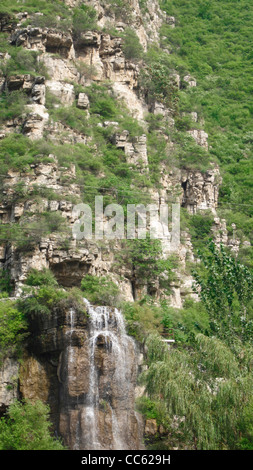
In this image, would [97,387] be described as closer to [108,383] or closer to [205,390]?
[108,383]

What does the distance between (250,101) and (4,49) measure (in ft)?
99.1

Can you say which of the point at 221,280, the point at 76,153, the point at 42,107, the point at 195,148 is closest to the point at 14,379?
the point at 221,280

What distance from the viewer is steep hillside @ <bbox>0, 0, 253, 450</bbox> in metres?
24.4

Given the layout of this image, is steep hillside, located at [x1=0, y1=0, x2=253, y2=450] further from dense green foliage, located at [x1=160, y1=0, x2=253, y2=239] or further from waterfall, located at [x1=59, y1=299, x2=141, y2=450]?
dense green foliage, located at [x1=160, y1=0, x2=253, y2=239]

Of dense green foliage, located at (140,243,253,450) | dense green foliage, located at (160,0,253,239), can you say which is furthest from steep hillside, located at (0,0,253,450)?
dense green foliage, located at (160,0,253,239)

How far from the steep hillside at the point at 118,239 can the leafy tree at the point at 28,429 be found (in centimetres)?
8

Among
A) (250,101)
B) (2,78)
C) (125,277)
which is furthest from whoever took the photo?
(250,101)

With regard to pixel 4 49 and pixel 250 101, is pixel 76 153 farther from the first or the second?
pixel 250 101

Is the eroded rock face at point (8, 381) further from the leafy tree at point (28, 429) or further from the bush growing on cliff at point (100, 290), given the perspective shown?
the bush growing on cliff at point (100, 290)

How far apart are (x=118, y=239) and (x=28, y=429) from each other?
1577 cm

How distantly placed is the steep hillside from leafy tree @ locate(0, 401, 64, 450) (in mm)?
82

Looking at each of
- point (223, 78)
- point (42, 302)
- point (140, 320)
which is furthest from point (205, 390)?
point (223, 78)

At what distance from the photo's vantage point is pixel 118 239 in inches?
1475

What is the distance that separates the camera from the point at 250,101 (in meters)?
65.1
